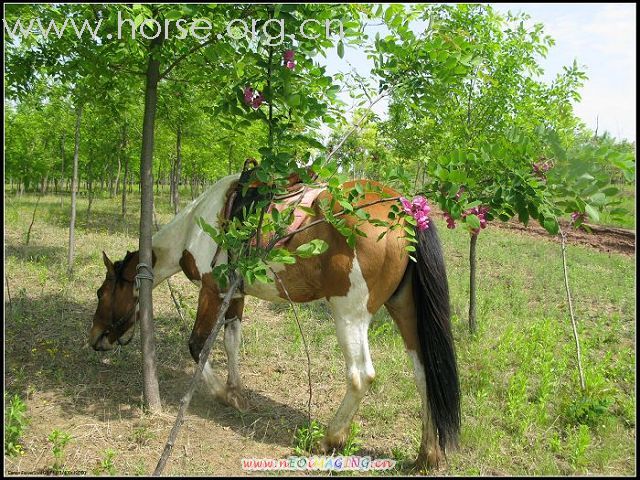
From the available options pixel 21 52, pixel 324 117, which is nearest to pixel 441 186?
pixel 324 117

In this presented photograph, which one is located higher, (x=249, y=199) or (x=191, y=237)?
(x=249, y=199)

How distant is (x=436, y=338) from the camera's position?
346 cm

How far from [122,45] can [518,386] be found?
450cm

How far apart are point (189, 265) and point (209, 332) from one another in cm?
64

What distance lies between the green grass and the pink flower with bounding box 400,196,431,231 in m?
1.79

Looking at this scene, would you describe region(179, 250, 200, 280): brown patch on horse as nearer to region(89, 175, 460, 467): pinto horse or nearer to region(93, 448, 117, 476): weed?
region(89, 175, 460, 467): pinto horse

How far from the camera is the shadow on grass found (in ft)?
13.0

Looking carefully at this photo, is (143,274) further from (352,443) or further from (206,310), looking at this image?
(352,443)

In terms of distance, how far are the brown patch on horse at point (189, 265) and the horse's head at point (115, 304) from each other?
0.54m

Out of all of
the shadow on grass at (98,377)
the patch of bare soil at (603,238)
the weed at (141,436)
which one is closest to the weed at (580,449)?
the shadow on grass at (98,377)

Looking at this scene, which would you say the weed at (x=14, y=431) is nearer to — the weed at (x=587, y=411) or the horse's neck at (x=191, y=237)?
the horse's neck at (x=191, y=237)

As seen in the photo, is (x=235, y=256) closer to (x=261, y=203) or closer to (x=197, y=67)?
(x=261, y=203)

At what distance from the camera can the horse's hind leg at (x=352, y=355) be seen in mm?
3467

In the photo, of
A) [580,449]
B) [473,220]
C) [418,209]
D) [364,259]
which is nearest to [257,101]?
[418,209]
